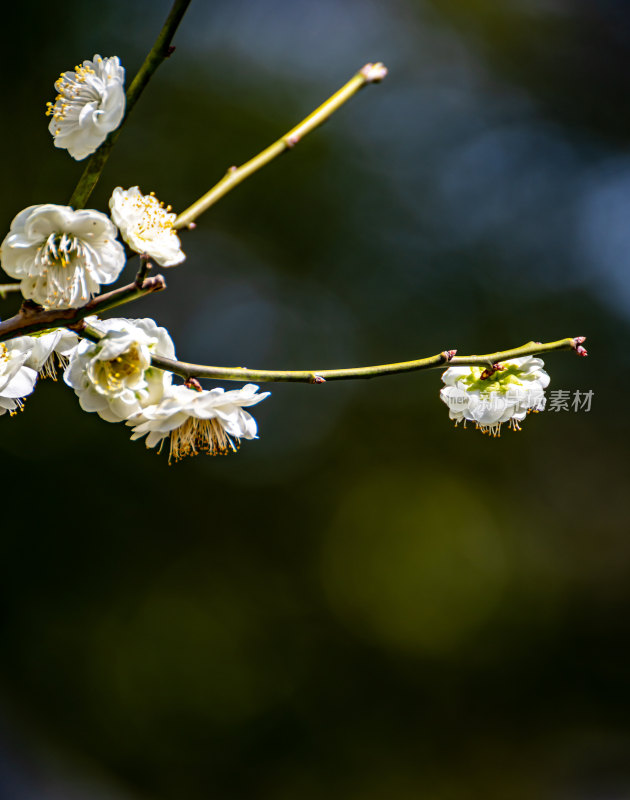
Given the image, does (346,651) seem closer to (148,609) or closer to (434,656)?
(434,656)

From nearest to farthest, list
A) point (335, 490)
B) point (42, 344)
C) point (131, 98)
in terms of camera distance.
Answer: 1. point (131, 98)
2. point (42, 344)
3. point (335, 490)

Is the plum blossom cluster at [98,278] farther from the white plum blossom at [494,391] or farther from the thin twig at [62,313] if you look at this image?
the white plum blossom at [494,391]

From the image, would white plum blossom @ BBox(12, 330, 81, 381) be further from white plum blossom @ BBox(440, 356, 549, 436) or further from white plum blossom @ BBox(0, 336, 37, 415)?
white plum blossom @ BBox(440, 356, 549, 436)

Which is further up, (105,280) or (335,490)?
(335,490)

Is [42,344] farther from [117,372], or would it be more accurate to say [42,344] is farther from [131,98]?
[131,98]

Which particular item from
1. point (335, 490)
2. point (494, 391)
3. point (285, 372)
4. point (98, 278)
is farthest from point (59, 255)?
point (335, 490)

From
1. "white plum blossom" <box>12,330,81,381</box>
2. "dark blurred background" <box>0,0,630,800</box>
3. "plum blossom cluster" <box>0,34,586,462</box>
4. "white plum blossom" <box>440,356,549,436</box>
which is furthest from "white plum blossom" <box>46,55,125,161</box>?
"dark blurred background" <box>0,0,630,800</box>

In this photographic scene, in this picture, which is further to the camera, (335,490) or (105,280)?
(335,490)
